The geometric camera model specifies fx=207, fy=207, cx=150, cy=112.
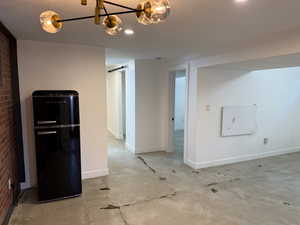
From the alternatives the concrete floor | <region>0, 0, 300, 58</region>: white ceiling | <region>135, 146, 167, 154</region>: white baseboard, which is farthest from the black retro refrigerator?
<region>135, 146, 167, 154</region>: white baseboard

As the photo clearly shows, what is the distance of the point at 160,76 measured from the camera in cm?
516

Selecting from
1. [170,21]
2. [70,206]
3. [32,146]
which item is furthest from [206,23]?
[32,146]

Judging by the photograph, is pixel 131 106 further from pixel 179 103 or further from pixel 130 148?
pixel 179 103

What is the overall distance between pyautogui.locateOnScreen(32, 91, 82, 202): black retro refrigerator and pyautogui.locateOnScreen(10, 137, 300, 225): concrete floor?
220 mm

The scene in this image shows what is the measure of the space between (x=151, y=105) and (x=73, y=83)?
7.21 feet

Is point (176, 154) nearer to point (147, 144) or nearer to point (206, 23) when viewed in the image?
point (147, 144)

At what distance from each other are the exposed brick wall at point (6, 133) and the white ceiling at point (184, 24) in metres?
0.40

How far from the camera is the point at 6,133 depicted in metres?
2.58

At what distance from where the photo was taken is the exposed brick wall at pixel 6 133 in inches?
91.3

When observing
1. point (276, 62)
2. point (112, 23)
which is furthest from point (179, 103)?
point (112, 23)

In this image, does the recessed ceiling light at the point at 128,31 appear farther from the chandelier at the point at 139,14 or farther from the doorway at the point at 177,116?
the doorway at the point at 177,116

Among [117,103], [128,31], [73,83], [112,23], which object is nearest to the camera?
[112,23]

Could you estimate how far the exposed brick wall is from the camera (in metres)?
2.32

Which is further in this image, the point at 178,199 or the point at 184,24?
the point at 178,199
